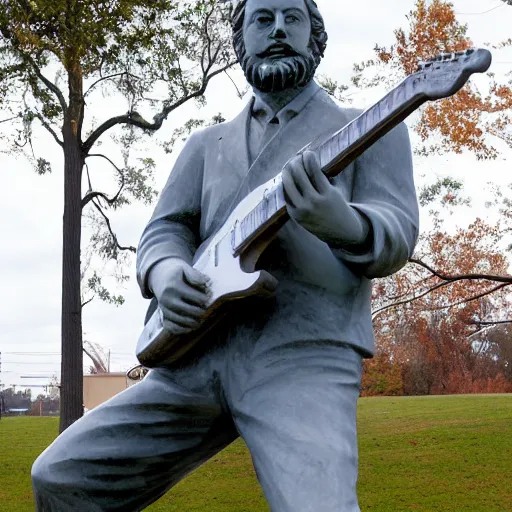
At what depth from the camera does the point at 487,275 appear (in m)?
12.5

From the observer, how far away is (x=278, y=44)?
275 centimetres

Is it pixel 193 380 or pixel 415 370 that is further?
pixel 415 370

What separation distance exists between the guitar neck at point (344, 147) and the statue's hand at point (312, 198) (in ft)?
0.24

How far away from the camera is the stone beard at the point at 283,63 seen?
2.76m

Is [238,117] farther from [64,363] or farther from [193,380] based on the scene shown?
[64,363]

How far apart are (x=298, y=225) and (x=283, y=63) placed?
532 millimetres

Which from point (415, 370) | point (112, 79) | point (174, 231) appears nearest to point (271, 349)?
point (174, 231)

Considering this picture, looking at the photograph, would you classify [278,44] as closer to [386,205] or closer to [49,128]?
[386,205]

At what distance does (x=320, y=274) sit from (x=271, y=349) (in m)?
0.25

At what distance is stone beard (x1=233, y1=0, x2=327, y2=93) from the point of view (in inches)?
108

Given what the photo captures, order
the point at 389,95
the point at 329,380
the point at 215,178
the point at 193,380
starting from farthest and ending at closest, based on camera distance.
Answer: the point at 215,178 → the point at 193,380 → the point at 329,380 → the point at 389,95

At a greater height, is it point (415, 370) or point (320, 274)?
point (415, 370)

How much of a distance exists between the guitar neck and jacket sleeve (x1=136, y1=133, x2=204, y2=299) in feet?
1.07

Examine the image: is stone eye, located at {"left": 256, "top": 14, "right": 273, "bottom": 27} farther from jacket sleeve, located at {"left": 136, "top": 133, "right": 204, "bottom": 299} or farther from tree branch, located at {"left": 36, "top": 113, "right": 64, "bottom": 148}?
tree branch, located at {"left": 36, "top": 113, "right": 64, "bottom": 148}
